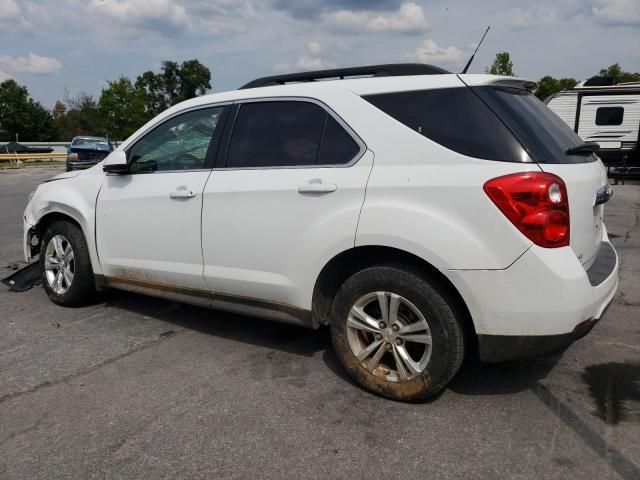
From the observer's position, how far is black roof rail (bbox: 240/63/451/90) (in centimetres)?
327

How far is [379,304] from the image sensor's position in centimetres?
307

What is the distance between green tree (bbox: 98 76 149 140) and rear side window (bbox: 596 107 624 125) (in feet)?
149

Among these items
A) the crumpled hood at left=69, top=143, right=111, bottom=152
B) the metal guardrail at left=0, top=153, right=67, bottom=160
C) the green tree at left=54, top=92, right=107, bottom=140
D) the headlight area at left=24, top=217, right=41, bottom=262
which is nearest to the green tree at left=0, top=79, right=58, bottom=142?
the green tree at left=54, top=92, right=107, bottom=140

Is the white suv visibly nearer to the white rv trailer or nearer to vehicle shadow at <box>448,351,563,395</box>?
vehicle shadow at <box>448,351,563,395</box>

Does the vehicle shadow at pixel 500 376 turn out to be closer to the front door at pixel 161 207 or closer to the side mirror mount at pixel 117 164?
the front door at pixel 161 207

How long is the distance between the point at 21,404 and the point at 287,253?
5.84ft

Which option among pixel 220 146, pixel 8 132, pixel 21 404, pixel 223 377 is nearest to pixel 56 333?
pixel 21 404

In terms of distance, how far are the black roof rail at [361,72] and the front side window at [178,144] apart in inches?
18.5

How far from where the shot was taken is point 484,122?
284cm

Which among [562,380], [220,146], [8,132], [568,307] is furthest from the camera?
[8,132]

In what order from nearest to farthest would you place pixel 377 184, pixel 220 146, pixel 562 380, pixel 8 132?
1. pixel 377 184
2. pixel 562 380
3. pixel 220 146
4. pixel 8 132

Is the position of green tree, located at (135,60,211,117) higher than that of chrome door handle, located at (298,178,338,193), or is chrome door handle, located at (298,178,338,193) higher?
green tree, located at (135,60,211,117)

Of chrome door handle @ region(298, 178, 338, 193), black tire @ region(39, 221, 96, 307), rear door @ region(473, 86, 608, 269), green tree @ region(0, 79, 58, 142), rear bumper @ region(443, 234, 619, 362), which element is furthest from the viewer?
green tree @ region(0, 79, 58, 142)

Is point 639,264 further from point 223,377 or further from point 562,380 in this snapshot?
point 223,377
